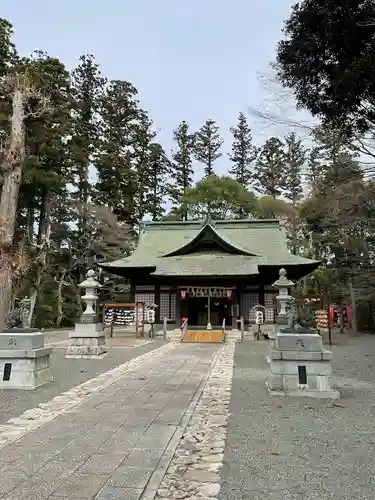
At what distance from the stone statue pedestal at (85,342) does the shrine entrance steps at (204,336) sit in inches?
225

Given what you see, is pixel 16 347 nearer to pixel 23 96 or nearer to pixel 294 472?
pixel 294 472

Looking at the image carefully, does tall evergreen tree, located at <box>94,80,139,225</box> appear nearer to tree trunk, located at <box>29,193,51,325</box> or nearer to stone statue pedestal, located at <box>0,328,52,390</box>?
tree trunk, located at <box>29,193,51,325</box>

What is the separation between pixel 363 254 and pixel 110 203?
20078mm

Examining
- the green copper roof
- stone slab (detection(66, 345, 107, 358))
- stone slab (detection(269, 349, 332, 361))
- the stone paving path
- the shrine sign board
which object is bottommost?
the stone paving path

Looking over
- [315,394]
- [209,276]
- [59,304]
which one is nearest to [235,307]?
[209,276]

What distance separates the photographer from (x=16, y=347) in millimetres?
7062

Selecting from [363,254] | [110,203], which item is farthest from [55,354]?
[110,203]

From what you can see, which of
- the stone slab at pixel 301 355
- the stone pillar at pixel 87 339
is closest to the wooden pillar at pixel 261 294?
the stone pillar at pixel 87 339

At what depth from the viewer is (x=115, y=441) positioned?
4.14 m

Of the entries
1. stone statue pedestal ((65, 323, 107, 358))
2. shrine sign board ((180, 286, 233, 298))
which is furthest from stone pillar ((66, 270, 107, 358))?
shrine sign board ((180, 286, 233, 298))

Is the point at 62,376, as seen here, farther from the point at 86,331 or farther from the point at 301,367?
the point at 301,367

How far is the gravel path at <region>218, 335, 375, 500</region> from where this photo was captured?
311 centimetres

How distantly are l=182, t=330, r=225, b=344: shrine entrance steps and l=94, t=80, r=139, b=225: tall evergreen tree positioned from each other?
16.5 metres

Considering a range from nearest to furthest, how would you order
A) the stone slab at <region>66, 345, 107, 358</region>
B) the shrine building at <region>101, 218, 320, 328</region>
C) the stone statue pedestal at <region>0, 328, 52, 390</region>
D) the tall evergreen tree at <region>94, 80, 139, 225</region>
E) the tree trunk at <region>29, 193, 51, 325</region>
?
the stone statue pedestal at <region>0, 328, 52, 390</region> < the stone slab at <region>66, 345, 107, 358</region> < the shrine building at <region>101, 218, 320, 328</region> < the tree trunk at <region>29, 193, 51, 325</region> < the tall evergreen tree at <region>94, 80, 139, 225</region>
